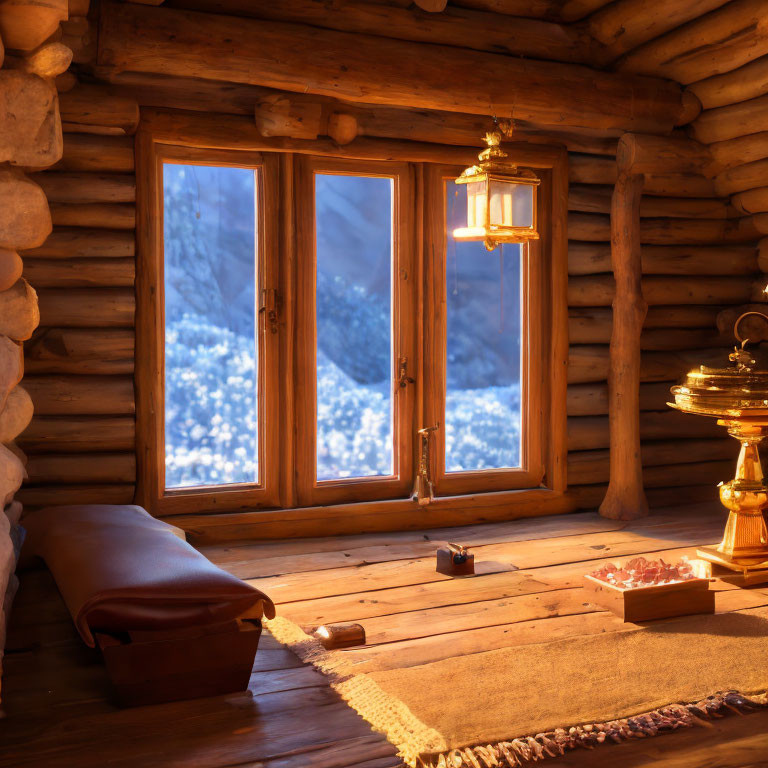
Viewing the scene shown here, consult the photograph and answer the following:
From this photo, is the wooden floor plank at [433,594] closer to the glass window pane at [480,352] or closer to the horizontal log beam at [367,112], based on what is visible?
the glass window pane at [480,352]

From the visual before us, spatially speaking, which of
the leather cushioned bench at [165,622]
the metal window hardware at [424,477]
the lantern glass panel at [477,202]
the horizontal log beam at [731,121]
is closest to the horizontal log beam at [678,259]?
the horizontal log beam at [731,121]

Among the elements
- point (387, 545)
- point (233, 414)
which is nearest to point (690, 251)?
point (387, 545)

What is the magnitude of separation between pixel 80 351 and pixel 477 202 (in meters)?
2.45

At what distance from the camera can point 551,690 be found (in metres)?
Result: 3.68

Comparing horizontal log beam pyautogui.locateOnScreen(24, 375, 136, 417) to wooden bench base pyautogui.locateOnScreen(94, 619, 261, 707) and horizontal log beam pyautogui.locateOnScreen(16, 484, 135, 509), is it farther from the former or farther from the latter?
wooden bench base pyautogui.locateOnScreen(94, 619, 261, 707)

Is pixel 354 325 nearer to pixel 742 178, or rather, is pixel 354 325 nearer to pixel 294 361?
pixel 294 361

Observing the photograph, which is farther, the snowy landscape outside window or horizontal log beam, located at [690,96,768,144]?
horizontal log beam, located at [690,96,768,144]

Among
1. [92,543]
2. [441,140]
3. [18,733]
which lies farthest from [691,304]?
[18,733]

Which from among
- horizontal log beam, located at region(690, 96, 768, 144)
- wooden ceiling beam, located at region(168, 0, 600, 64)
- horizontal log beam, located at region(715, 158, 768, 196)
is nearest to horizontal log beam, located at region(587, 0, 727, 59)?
wooden ceiling beam, located at region(168, 0, 600, 64)

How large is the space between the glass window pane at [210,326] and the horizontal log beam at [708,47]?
8.99ft

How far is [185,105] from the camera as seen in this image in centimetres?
571

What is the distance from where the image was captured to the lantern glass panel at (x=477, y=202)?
4.91 metres

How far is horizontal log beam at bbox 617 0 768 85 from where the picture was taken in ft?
18.6

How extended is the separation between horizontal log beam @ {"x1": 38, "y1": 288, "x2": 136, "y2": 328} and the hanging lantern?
6.74 feet
